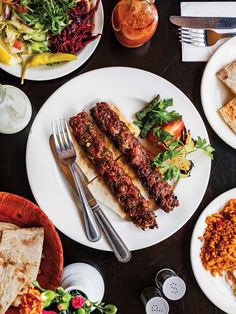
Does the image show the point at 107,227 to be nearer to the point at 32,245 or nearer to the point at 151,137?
the point at 32,245

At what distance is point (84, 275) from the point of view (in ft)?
7.96

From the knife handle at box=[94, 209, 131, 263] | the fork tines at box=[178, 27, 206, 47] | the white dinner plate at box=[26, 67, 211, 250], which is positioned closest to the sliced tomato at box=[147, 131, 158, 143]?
the white dinner plate at box=[26, 67, 211, 250]

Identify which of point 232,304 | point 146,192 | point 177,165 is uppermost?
point 177,165

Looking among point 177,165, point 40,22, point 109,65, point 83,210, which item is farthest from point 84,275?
point 40,22

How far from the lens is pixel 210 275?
2619mm

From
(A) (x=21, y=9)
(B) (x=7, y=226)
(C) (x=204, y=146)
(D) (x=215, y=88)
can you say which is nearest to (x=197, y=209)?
(C) (x=204, y=146)

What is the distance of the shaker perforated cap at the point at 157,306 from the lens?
2431 mm

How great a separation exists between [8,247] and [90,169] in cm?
58

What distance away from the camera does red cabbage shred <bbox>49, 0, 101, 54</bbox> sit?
8.16 ft

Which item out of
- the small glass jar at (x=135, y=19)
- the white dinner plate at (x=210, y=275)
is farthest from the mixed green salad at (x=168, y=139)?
the small glass jar at (x=135, y=19)

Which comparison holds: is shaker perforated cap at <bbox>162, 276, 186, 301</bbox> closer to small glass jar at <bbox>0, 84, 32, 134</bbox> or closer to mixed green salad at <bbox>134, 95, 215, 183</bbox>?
Answer: mixed green salad at <bbox>134, 95, 215, 183</bbox>

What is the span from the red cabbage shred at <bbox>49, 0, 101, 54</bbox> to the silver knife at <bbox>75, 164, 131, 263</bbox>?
0.65 meters

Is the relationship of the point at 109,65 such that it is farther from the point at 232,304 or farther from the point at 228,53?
the point at 232,304

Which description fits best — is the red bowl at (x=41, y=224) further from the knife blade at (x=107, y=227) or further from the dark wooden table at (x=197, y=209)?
the knife blade at (x=107, y=227)
